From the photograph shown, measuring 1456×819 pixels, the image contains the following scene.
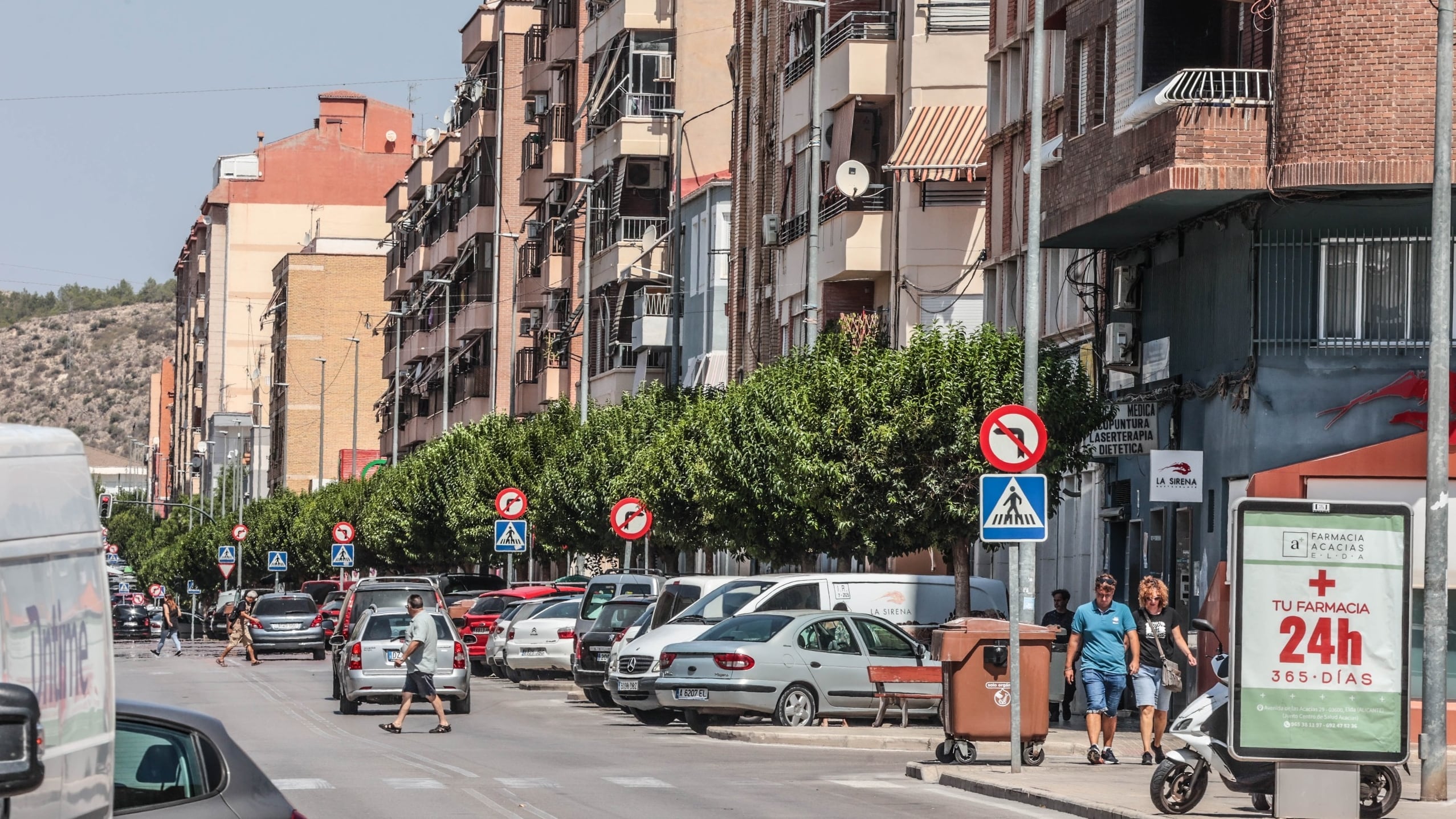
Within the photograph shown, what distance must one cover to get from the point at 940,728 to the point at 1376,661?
11459mm

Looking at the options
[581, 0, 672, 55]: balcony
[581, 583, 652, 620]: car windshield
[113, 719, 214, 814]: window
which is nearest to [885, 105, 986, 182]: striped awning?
[581, 583, 652, 620]: car windshield

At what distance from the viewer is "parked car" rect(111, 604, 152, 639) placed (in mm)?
88500

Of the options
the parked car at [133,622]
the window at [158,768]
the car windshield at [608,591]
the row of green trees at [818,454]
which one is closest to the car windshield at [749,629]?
the row of green trees at [818,454]

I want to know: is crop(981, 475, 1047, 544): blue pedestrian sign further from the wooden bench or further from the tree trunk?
the tree trunk

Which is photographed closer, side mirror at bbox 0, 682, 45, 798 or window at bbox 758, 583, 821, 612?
side mirror at bbox 0, 682, 45, 798

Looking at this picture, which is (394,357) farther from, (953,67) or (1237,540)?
(1237,540)

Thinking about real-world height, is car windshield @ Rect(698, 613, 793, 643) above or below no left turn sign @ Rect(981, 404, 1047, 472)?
below

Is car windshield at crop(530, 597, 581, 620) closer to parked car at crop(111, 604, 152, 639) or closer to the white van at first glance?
the white van

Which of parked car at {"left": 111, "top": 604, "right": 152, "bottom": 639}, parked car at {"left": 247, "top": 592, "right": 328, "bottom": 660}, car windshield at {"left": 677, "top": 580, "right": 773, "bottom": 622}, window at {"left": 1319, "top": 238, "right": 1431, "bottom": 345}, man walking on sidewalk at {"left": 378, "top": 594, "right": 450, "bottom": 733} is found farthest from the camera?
parked car at {"left": 111, "top": 604, "right": 152, "bottom": 639}

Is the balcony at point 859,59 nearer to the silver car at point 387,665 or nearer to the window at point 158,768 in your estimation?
the silver car at point 387,665

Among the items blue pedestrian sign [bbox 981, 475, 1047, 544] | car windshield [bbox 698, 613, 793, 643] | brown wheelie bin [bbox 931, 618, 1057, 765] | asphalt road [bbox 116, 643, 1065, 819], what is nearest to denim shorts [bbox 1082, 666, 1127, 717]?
brown wheelie bin [bbox 931, 618, 1057, 765]

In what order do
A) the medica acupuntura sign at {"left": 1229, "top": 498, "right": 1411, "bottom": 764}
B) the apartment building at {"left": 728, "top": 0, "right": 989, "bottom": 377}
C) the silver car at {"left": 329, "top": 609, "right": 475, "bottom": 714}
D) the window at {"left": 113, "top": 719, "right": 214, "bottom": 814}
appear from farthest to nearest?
the apartment building at {"left": 728, "top": 0, "right": 989, "bottom": 377} → the silver car at {"left": 329, "top": 609, "right": 475, "bottom": 714} → the medica acupuntura sign at {"left": 1229, "top": 498, "right": 1411, "bottom": 764} → the window at {"left": 113, "top": 719, "right": 214, "bottom": 814}

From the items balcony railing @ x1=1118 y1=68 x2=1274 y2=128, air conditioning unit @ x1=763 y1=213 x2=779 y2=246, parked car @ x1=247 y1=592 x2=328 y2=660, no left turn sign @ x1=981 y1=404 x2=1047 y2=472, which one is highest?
air conditioning unit @ x1=763 y1=213 x2=779 y2=246

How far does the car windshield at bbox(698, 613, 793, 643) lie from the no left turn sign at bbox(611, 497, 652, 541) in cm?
1160
